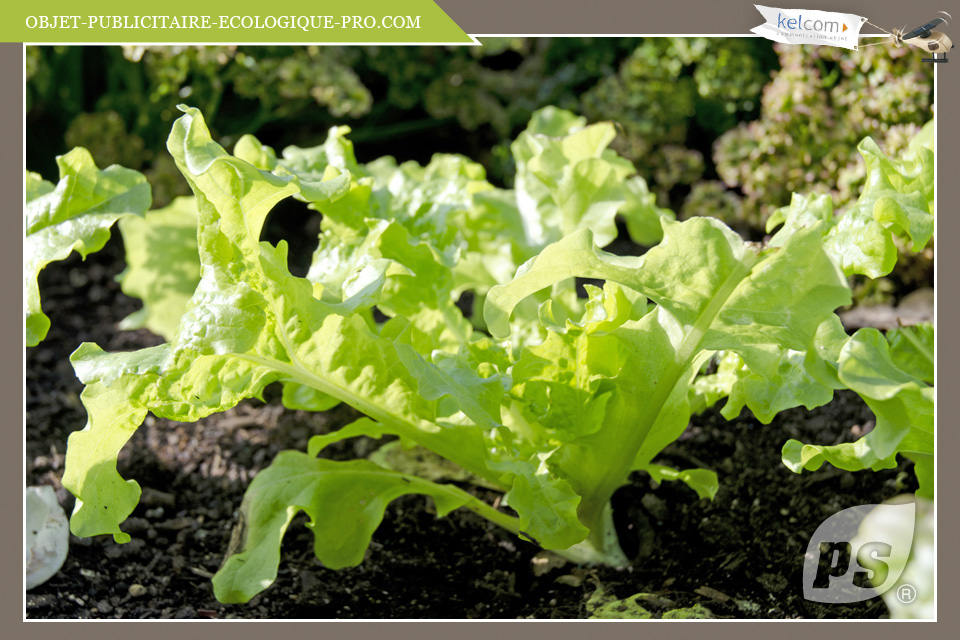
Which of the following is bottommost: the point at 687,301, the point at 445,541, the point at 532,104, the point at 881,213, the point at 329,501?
the point at 445,541

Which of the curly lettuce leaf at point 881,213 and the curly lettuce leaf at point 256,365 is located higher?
the curly lettuce leaf at point 881,213

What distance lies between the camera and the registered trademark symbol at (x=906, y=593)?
1479 millimetres

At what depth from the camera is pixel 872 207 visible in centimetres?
146

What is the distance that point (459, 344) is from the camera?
1.89 m

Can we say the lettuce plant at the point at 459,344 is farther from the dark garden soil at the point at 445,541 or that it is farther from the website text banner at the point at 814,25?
the website text banner at the point at 814,25

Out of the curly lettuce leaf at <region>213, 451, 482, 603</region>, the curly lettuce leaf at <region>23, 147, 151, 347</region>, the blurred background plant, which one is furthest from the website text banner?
the curly lettuce leaf at <region>23, 147, 151, 347</region>

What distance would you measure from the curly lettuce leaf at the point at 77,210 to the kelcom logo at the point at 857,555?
1.55 m

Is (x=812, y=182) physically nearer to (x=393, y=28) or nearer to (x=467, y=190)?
(x=467, y=190)

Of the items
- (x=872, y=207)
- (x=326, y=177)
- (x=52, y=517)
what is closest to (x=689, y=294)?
(x=872, y=207)

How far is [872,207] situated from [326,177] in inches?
39.8

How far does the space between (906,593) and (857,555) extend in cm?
12

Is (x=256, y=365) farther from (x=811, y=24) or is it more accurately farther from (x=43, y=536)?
(x=811, y=24)

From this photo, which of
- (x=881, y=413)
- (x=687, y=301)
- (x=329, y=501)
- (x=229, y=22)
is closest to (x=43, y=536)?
(x=329, y=501)

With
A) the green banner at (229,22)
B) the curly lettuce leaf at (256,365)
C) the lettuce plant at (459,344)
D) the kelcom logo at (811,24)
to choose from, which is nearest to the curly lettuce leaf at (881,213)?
the lettuce plant at (459,344)
